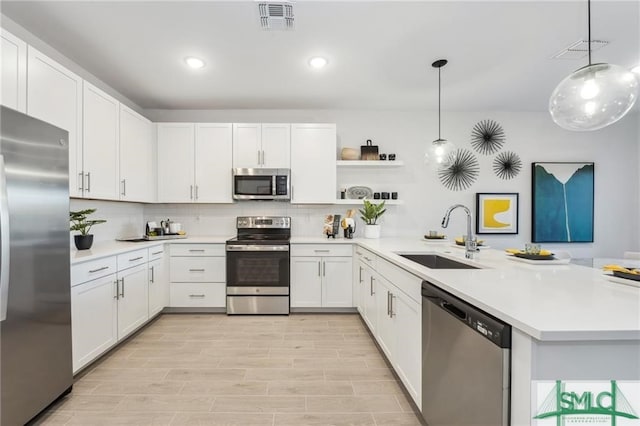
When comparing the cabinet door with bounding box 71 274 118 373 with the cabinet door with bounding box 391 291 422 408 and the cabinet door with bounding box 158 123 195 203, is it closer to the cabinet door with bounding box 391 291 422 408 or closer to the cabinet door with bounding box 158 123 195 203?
the cabinet door with bounding box 158 123 195 203

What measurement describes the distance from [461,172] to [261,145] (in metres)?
2.77

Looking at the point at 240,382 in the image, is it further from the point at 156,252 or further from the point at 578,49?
the point at 578,49

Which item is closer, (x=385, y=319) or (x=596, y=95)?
(x=596, y=95)

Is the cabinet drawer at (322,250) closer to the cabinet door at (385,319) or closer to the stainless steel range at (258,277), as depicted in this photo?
the stainless steel range at (258,277)

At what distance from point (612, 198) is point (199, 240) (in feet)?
18.5

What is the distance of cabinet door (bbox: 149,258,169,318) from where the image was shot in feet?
10.5

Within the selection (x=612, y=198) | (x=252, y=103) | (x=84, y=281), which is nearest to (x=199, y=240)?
(x=84, y=281)

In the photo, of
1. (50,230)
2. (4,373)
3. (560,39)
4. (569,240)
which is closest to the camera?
(4,373)

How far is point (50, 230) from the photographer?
5.71 ft

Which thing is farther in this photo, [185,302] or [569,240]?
[569,240]

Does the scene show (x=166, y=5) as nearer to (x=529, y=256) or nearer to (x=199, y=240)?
(x=199, y=240)

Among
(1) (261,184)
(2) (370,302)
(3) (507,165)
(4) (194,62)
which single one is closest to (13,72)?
(4) (194,62)

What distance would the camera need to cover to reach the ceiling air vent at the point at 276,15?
A: 195 cm

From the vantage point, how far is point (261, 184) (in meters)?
3.77
